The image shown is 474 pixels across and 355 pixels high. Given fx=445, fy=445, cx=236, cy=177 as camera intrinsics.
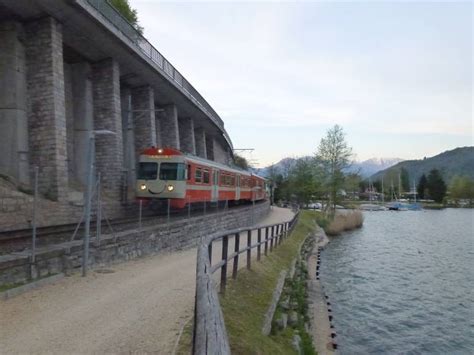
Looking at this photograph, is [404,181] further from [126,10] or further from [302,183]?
[126,10]

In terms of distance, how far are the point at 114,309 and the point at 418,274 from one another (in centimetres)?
1977

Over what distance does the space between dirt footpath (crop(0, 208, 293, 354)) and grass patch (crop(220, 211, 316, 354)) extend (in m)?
0.69

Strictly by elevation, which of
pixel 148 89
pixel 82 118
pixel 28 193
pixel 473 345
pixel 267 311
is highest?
pixel 148 89

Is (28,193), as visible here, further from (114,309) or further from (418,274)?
(418,274)

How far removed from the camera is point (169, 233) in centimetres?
1512

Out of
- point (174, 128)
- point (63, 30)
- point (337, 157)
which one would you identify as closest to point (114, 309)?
point (63, 30)

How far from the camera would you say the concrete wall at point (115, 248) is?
25.7 feet

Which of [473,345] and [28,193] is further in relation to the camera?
[28,193]

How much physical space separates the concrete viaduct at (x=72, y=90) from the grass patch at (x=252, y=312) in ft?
32.7

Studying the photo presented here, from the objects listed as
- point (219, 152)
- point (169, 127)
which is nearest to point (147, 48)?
point (169, 127)

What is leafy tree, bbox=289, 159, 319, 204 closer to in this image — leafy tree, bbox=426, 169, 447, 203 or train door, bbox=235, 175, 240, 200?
train door, bbox=235, 175, 240, 200

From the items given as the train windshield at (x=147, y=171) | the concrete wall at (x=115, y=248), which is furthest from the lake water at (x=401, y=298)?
the train windshield at (x=147, y=171)

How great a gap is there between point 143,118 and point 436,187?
127m

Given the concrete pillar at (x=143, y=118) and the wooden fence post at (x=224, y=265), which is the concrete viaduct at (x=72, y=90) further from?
the wooden fence post at (x=224, y=265)
